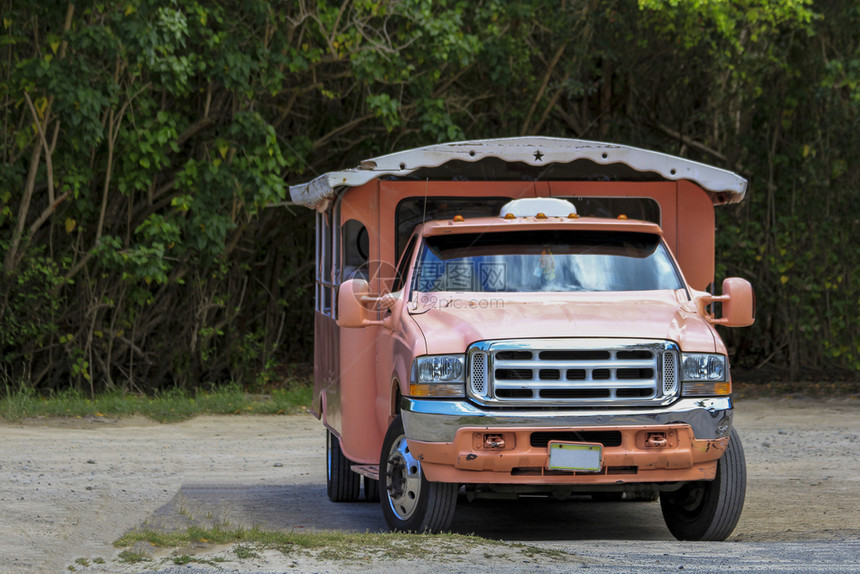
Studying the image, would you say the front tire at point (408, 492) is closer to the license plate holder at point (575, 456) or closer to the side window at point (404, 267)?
the license plate holder at point (575, 456)

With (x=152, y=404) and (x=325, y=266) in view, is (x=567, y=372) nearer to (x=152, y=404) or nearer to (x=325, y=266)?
(x=325, y=266)

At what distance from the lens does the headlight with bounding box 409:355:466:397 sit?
24.1 feet

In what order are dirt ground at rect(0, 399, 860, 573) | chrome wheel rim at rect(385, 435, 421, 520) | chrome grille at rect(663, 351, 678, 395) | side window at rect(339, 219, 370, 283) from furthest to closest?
side window at rect(339, 219, 370, 283), chrome wheel rim at rect(385, 435, 421, 520), chrome grille at rect(663, 351, 678, 395), dirt ground at rect(0, 399, 860, 573)

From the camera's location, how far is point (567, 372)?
7.34 m

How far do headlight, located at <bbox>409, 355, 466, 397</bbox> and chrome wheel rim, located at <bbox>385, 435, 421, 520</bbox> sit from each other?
40 cm

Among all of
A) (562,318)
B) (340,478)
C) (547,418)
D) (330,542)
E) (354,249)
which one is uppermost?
(354,249)

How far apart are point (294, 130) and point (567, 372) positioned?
40.5ft

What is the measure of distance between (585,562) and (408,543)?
0.97m

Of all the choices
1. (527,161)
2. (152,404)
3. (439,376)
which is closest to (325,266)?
(527,161)

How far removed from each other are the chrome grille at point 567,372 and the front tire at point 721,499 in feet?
2.42

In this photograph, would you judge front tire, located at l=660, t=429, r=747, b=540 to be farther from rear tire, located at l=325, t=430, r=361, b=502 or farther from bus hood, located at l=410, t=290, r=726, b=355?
rear tire, located at l=325, t=430, r=361, b=502

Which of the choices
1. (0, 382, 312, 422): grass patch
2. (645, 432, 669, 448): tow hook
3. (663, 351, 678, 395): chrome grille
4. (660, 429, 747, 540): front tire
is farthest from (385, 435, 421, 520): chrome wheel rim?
(0, 382, 312, 422): grass patch

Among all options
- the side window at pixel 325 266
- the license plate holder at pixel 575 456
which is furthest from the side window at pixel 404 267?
the license plate holder at pixel 575 456

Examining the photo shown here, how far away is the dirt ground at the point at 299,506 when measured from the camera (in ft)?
22.0
